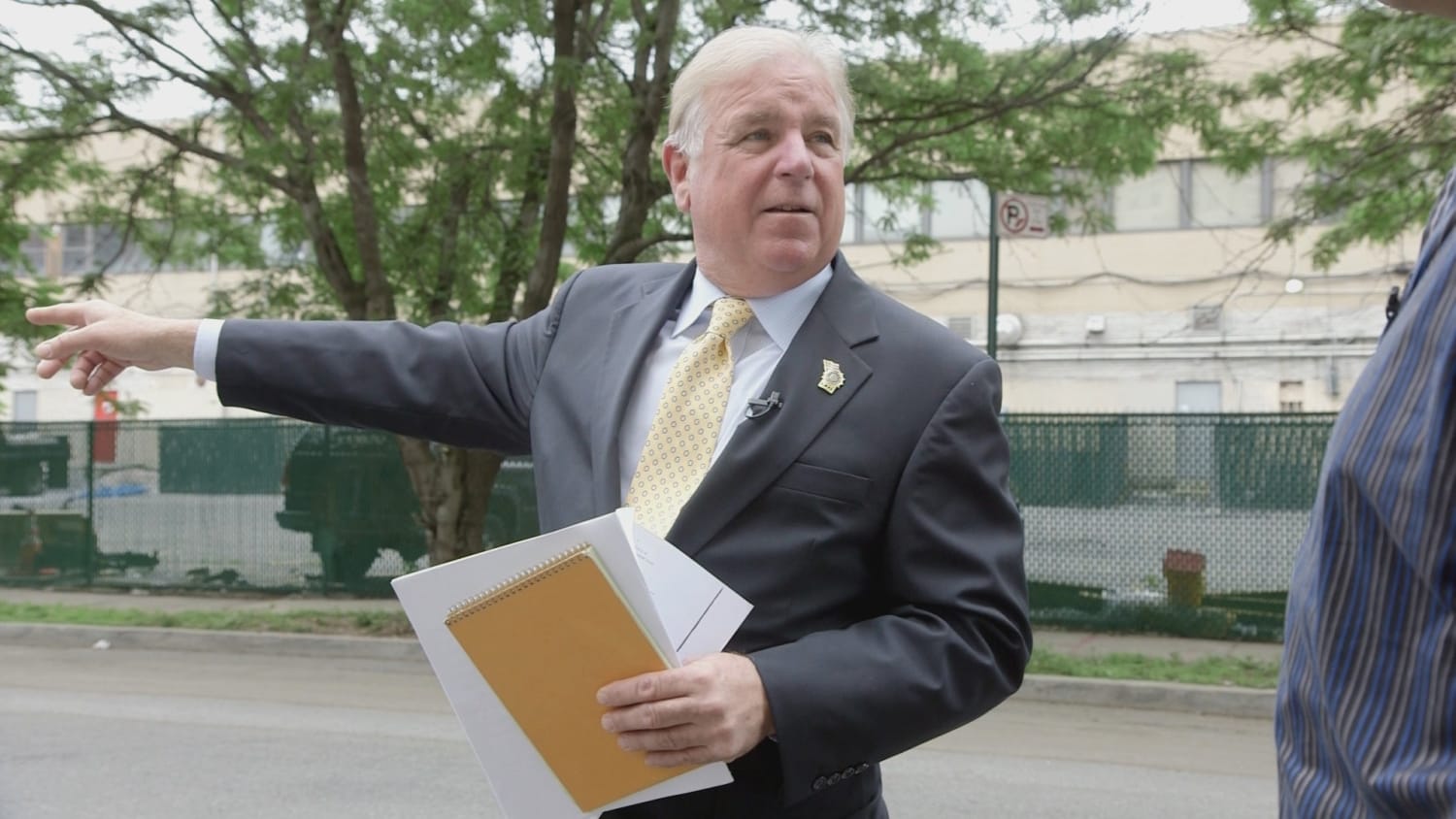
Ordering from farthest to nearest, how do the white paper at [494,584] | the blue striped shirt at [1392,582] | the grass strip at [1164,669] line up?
the grass strip at [1164,669], the white paper at [494,584], the blue striped shirt at [1392,582]

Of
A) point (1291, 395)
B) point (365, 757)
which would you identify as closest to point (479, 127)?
point (365, 757)

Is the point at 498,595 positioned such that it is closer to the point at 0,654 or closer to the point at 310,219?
the point at 310,219

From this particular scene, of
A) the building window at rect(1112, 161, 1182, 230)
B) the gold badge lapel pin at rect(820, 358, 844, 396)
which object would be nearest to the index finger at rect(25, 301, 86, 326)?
the gold badge lapel pin at rect(820, 358, 844, 396)

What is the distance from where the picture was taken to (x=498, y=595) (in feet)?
5.66

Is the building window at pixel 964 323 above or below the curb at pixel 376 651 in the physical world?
above

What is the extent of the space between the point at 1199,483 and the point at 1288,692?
11334 millimetres

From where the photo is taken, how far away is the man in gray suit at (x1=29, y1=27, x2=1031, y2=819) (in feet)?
5.97

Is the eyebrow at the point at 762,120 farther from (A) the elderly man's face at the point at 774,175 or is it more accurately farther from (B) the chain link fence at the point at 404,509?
(B) the chain link fence at the point at 404,509

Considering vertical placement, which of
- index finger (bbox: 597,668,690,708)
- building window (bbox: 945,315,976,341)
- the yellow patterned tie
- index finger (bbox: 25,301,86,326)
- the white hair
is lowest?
index finger (bbox: 597,668,690,708)

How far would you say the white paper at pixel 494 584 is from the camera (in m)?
1.67

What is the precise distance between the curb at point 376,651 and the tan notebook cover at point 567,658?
28.9 ft

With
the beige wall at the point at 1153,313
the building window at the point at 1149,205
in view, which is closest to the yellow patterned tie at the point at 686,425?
the beige wall at the point at 1153,313

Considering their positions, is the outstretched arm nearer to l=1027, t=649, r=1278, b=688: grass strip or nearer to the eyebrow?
the eyebrow

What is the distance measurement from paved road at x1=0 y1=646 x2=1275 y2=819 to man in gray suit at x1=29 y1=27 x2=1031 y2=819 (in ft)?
14.9
